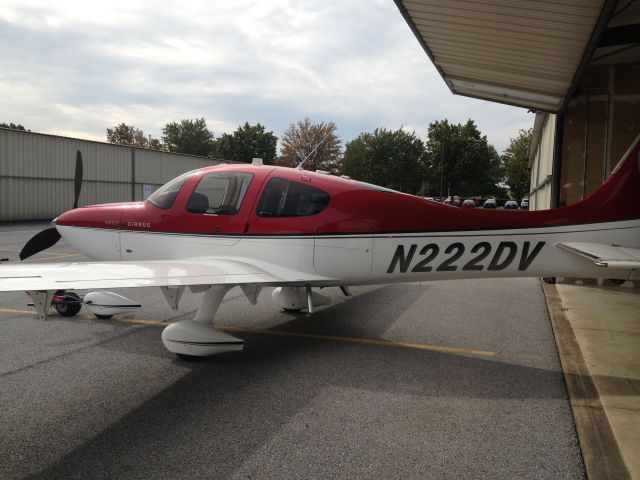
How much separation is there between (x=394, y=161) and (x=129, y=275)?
59.1m

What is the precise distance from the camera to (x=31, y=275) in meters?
4.02

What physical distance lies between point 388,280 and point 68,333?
13.9 feet

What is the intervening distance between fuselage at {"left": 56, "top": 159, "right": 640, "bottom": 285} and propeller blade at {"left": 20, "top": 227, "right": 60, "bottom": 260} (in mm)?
1598

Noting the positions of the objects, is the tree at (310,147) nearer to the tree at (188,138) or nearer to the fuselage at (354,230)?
the tree at (188,138)

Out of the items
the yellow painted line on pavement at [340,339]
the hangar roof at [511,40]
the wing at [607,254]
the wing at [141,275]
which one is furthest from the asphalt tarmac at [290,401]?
the hangar roof at [511,40]

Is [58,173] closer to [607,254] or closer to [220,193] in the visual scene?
[220,193]

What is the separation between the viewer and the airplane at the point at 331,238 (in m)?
5.16

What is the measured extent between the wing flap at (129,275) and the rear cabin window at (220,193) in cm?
72

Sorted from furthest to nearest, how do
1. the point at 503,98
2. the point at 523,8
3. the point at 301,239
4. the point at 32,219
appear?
1. the point at 32,219
2. the point at 503,98
3. the point at 523,8
4. the point at 301,239

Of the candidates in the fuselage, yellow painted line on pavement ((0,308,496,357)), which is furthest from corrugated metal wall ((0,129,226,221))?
the fuselage

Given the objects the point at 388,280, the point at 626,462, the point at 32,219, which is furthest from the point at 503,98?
the point at 32,219

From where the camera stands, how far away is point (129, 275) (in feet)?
15.0

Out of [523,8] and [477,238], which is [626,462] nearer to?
[477,238]

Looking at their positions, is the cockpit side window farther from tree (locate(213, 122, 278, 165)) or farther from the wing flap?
tree (locate(213, 122, 278, 165))
